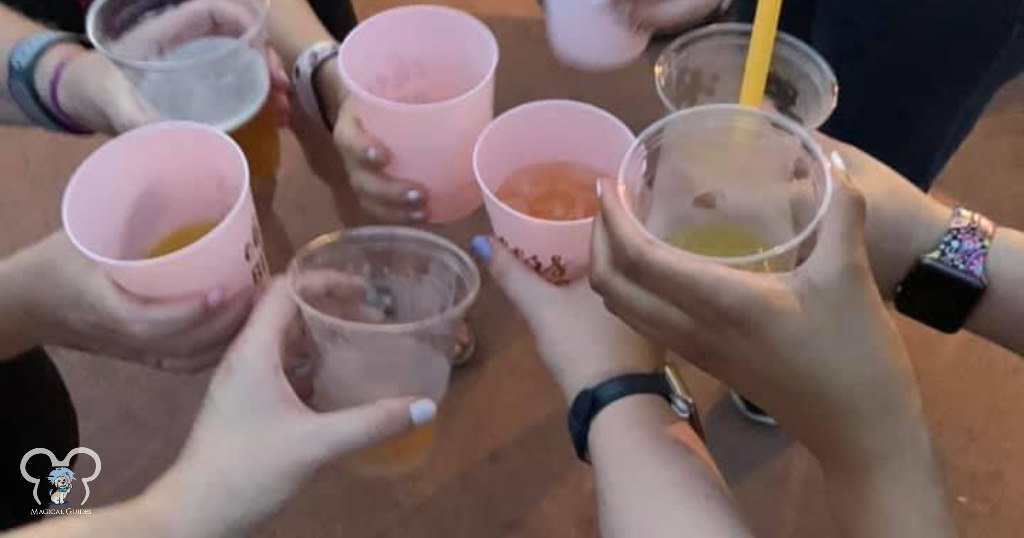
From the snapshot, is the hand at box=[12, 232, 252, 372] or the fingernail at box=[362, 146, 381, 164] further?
the fingernail at box=[362, 146, 381, 164]

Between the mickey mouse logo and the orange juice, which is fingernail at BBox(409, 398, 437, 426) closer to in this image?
the orange juice

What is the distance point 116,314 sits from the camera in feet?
3.19

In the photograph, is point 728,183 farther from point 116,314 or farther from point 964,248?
point 116,314

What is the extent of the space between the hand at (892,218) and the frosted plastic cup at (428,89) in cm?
32

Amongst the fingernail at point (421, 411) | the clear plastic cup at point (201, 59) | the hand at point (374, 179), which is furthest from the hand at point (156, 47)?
the fingernail at point (421, 411)

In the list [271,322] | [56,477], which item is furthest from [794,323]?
[56,477]

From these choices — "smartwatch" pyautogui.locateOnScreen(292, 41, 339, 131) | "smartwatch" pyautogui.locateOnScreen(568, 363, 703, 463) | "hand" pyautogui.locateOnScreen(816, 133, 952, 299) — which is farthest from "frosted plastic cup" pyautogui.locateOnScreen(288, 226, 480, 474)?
"hand" pyautogui.locateOnScreen(816, 133, 952, 299)

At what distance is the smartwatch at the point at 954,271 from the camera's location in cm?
111

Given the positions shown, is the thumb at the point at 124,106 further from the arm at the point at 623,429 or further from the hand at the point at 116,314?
the arm at the point at 623,429

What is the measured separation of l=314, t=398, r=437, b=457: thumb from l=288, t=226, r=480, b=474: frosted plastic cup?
0.24 ft

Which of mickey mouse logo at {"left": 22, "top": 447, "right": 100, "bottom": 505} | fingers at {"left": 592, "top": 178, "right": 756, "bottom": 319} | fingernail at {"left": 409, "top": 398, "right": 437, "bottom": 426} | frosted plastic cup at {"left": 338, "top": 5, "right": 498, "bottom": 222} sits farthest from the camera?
mickey mouse logo at {"left": 22, "top": 447, "right": 100, "bottom": 505}

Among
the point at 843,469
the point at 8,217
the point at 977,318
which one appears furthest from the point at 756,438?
the point at 8,217

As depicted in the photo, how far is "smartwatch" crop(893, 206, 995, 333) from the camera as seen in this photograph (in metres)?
1.11

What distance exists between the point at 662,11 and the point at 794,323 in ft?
1.43
